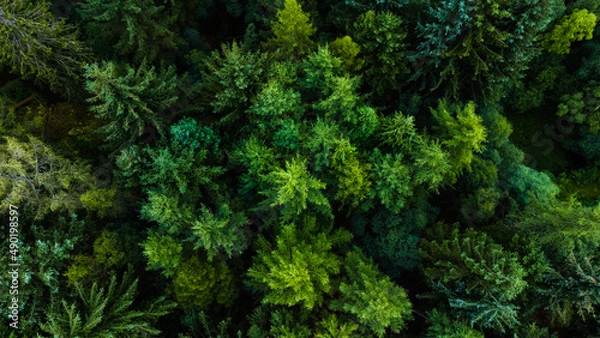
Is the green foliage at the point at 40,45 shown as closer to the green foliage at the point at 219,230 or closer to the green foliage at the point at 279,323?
the green foliage at the point at 219,230

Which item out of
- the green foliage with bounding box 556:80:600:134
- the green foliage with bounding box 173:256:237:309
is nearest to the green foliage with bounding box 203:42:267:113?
the green foliage with bounding box 173:256:237:309

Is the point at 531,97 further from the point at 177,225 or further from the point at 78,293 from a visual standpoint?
the point at 78,293

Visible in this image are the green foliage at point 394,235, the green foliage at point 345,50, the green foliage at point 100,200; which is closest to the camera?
the green foliage at point 100,200

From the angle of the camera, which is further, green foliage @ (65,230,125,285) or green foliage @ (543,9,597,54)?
green foliage @ (543,9,597,54)

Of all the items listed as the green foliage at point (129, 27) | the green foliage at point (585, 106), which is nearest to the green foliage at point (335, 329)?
the green foliage at point (129, 27)

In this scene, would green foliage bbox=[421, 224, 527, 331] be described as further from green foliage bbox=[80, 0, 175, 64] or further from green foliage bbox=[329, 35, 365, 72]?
green foliage bbox=[80, 0, 175, 64]

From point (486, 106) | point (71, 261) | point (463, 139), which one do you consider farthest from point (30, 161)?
point (486, 106)
